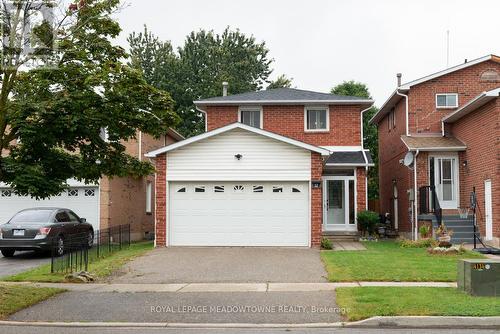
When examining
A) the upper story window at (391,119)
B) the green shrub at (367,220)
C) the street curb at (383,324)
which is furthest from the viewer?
the upper story window at (391,119)

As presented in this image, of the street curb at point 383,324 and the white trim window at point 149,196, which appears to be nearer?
the street curb at point 383,324

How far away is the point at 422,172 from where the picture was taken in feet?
74.9

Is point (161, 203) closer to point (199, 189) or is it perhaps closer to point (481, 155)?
point (199, 189)

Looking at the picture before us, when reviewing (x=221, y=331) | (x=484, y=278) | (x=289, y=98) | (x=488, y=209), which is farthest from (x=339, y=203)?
(x=221, y=331)

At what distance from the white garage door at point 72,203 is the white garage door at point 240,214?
196 inches

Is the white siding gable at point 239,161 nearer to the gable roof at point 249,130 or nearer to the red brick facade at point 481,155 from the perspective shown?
the gable roof at point 249,130

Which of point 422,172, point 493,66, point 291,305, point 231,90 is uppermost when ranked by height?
point 231,90

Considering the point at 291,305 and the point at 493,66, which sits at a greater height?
the point at 493,66

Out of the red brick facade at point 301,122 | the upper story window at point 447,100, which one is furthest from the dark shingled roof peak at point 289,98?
the upper story window at point 447,100

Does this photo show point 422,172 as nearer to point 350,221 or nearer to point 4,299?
point 350,221

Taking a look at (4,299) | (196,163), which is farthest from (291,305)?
(196,163)

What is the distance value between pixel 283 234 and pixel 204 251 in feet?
9.05

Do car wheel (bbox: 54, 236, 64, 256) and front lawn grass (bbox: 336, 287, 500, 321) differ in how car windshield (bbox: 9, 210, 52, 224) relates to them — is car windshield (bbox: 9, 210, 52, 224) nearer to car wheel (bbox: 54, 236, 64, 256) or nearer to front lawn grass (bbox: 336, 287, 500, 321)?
car wheel (bbox: 54, 236, 64, 256)

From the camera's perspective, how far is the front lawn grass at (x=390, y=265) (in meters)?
13.1
